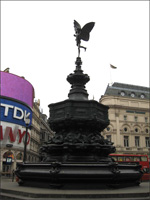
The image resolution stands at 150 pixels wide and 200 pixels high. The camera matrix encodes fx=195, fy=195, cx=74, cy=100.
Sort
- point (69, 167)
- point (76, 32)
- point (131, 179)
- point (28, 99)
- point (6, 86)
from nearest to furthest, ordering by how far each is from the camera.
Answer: point (69, 167)
point (131, 179)
point (76, 32)
point (6, 86)
point (28, 99)

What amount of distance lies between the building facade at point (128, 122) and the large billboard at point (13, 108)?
20.1 metres

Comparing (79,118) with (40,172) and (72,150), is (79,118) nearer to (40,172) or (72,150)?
(72,150)

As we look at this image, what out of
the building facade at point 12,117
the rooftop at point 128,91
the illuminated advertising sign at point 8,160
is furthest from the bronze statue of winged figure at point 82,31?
→ the rooftop at point 128,91

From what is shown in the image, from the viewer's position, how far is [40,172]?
7176mm

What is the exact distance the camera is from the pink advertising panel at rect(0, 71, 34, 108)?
43344mm

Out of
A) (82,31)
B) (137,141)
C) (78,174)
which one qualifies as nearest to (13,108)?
(137,141)

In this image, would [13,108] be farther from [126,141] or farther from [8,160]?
[126,141]

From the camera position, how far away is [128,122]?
50.9 m

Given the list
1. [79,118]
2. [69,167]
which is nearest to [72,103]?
[79,118]

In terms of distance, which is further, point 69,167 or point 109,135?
point 109,135

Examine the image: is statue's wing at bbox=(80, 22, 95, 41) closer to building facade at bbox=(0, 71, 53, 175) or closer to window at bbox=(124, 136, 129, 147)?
building facade at bbox=(0, 71, 53, 175)

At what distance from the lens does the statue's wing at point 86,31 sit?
11.5m

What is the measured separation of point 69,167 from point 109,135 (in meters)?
43.3

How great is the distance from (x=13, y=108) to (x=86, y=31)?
35354mm
